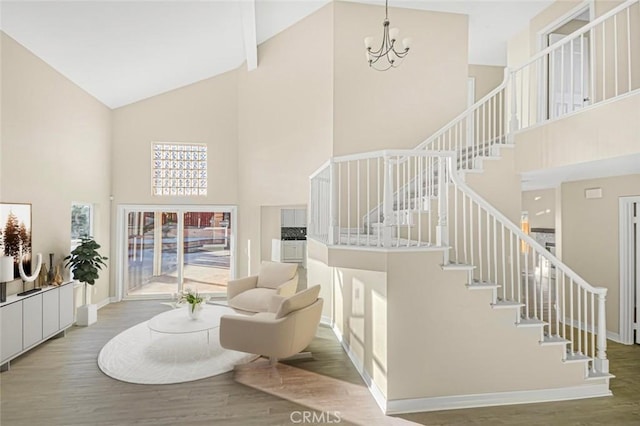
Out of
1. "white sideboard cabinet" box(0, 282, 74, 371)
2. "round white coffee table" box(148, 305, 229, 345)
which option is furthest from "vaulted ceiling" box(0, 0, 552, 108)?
"round white coffee table" box(148, 305, 229, 345)

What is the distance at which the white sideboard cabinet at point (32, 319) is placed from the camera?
4.13m

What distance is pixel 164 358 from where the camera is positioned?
455cm

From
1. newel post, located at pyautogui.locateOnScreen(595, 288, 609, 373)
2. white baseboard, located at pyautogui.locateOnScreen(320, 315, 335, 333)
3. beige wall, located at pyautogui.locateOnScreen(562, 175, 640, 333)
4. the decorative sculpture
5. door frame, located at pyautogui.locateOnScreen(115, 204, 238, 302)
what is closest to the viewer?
newel post, located at pyautogui.locateOnScreen(595, 288, 609, 373)

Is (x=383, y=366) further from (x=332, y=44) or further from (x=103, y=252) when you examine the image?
(x=103, y=252)

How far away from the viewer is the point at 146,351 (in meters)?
4.78

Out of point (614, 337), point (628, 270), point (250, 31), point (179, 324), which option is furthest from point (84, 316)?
point (628, 270)

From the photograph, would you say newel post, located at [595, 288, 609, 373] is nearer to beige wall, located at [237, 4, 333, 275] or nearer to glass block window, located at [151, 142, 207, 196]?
beige wall, located at [237, 4, 333, 275]

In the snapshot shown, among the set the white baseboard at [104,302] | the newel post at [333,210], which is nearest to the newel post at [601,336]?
the newel post at [333,210]

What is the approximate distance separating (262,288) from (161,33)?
430 centimetres

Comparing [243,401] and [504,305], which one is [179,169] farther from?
[504,305]

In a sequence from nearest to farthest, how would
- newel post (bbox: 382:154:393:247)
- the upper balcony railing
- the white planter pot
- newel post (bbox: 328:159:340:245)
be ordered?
newel post (bbox: 382:154:393:247), newel post (bbox: 328:159:340:245), the upper balcony railing, the white planter pot

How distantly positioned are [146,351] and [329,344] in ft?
8.06

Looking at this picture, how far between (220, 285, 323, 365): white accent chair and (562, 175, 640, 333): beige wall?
178 inches

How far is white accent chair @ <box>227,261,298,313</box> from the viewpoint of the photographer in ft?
18.7
